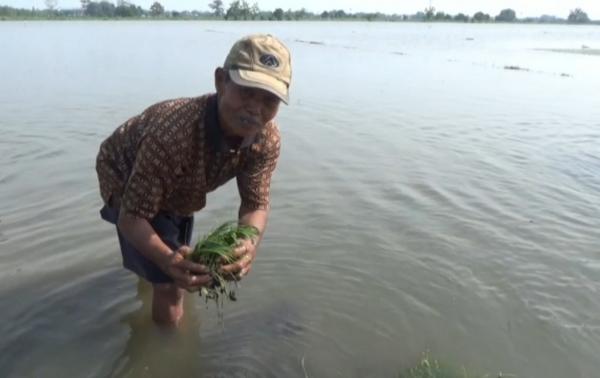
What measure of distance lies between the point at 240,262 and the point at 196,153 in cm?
62

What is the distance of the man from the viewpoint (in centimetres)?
263

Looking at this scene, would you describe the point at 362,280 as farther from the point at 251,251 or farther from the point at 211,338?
the point at 251,251

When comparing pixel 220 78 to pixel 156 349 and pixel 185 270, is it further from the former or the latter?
pixel 156 349

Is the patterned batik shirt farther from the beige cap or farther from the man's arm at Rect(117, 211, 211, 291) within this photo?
the beige cap

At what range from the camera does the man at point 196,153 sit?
2.63 metres

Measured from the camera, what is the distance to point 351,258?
4859mm

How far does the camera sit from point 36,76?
14.6m

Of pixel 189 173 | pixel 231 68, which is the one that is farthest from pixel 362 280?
pixel 231 68

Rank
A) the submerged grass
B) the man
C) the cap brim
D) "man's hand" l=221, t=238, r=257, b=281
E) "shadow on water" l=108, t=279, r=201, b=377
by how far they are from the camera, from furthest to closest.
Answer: "shadow on water" l=108, t=279, r=201, b=377 → the submerged grass → "man's hand" l=221, t=238, r=257, b=281 → the man → the cap brim

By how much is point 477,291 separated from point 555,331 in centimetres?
66

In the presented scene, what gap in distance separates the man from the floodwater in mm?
856

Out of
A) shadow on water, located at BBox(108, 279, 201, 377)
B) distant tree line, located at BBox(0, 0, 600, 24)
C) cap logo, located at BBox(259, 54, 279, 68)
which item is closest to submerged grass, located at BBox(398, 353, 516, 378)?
shadow on water, located at BBox(108, 279, 201, 377)

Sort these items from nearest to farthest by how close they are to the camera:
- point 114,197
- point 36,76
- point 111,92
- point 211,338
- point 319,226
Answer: point 114,197 → point 211,338 → point 319,226 → point 111,92 → point 36,76

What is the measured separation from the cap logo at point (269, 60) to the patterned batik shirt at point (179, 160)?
37 centimetres
